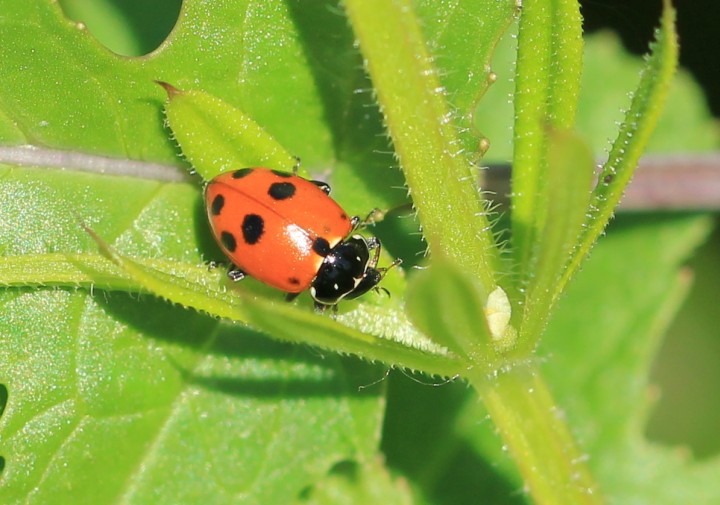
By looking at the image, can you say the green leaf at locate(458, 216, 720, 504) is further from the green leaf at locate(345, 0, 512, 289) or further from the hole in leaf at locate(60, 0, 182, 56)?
the hole in leaf at locate(60, 0, 182, 56)

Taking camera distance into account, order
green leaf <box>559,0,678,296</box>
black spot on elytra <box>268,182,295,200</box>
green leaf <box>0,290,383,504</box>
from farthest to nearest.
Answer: black spot on elytra <box>268,182,295,200</box> < green leaf <box>0,290,383,504</box> < green leaf <box>559,0,678,296</box>

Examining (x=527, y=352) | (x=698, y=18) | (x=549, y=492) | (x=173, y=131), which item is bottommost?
(x=549, y=492)

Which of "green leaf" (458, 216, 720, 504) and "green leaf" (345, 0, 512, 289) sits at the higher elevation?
"green leaf" (458, 216, 720, 504)

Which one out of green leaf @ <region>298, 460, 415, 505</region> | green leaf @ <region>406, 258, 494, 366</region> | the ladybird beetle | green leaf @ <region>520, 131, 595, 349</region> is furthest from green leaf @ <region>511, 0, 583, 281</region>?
green leaf @ <region>298, 460, 415, 505</region>

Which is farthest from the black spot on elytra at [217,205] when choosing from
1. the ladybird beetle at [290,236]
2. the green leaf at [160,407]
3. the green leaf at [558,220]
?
the green leaf at [558,220]

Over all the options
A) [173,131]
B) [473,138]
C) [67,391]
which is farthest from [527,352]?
[67,391]

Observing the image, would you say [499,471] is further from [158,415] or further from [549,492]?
[158,415]
